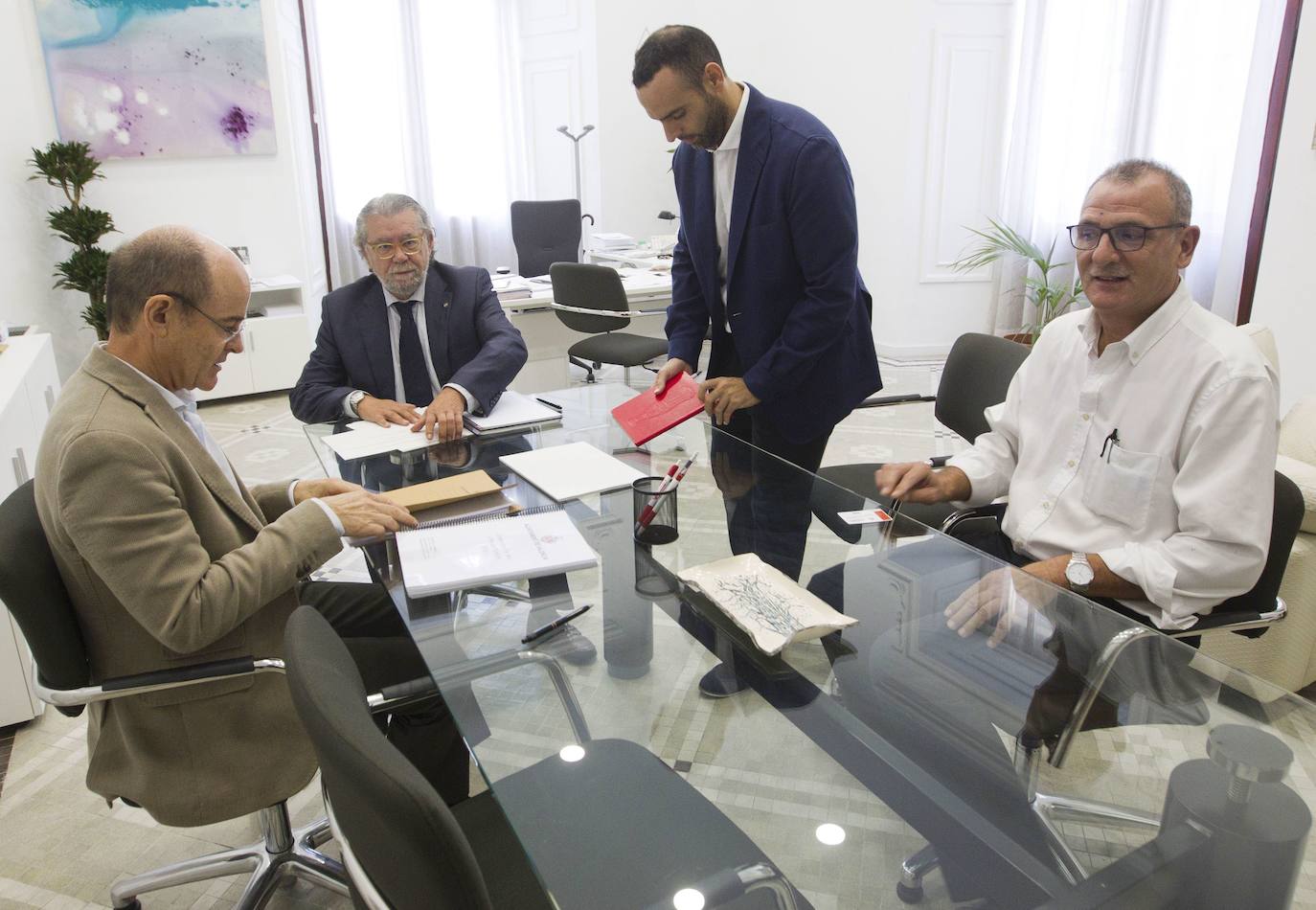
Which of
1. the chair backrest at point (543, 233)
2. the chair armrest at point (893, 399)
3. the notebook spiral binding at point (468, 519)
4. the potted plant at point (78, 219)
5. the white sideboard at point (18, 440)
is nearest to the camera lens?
the notebook spiral binding at point (468, 519)

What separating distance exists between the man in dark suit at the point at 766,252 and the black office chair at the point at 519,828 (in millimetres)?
816

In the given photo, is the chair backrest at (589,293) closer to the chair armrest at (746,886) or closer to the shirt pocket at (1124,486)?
the shirt pocket at (1124,486)

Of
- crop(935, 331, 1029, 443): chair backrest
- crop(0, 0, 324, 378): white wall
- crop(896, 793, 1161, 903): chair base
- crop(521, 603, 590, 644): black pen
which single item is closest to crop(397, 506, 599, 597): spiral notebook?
crop(521, 603, 590, 644): black pen

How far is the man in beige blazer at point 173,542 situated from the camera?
132 cm

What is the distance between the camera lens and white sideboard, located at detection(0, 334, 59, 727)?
227cm

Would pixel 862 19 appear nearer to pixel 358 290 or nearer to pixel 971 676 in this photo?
pixel 358 290

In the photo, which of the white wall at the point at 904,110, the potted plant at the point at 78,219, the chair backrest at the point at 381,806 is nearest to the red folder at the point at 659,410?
the chair backrest at the point at 381,806

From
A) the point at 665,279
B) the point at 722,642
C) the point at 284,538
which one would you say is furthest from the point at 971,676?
the point at 665,279

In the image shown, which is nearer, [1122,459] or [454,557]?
[454,557]

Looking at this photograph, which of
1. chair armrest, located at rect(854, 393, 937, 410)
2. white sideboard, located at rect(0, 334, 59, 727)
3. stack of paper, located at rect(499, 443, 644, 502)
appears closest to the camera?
stack of paper, located at rect(499, 443, 644, 502)

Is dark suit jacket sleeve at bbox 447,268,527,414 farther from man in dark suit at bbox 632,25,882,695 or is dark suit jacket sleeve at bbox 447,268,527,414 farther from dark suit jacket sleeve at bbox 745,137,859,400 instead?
dark suit jacket sleeve at bbox 745,137,859,400

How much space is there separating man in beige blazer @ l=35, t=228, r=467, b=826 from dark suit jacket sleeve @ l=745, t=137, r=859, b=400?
101 centimetres

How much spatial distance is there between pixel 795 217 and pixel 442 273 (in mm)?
1049

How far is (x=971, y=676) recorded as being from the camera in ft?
4.21
